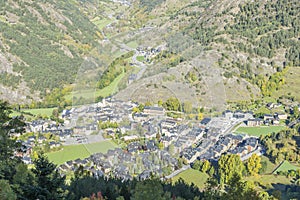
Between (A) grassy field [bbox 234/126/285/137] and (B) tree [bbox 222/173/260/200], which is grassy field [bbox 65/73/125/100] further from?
(B) tree [bbox 222/173/260/200]

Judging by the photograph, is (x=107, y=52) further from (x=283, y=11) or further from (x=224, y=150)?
(x=283, y=11)

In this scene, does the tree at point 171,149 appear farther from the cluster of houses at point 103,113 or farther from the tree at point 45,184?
the tree at point 45,184

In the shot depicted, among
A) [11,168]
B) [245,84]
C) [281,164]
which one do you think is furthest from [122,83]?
[245,84]

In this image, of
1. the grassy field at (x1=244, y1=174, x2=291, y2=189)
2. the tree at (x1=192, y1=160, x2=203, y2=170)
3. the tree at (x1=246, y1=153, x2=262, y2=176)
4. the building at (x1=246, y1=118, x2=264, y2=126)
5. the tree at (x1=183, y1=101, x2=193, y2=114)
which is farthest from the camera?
the building at (x1=246, y1=118, x2=264, y2=126)

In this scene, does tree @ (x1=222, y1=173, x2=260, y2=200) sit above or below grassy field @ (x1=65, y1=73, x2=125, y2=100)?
below

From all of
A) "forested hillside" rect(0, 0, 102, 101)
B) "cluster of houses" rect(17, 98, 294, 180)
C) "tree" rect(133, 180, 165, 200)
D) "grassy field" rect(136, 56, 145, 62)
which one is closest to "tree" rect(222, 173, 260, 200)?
"tree" rect(133, 180, 165, 200)

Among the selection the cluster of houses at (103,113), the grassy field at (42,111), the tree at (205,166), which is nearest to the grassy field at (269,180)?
the tree at (205,166)

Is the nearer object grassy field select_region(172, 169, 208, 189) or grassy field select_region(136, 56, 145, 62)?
grassy field select_region(172, 169, 208, 189)
